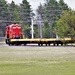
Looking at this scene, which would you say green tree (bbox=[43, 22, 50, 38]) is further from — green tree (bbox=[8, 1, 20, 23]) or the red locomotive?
the red locomotive

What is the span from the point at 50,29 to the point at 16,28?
38.0m

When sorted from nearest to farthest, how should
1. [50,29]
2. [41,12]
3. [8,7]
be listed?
[50,29], [8,7], [41,12]

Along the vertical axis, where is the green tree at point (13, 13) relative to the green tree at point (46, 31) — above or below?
above

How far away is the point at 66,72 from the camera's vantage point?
52.4 feet

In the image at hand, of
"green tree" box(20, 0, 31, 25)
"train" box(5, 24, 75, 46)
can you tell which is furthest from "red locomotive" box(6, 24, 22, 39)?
"green tree" box(20, 0, 31, 25)

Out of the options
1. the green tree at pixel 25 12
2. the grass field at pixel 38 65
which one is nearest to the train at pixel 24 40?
the grass field at pixel 38 65

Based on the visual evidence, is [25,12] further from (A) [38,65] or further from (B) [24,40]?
(A) [38,65]

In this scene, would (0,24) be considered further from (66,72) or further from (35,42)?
(66,72)

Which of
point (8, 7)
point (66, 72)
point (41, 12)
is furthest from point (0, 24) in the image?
point (66, 72)

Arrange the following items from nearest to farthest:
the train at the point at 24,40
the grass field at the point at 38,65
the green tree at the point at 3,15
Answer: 1. the grass field at the point at 38,65
2. the train at the point at 24,40
3. the green tree at the point at 3,15

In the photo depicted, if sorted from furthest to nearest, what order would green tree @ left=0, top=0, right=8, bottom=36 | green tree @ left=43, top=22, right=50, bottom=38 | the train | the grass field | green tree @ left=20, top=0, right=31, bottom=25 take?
green tree @ left=20, top=0, right=31, bottom=25
green tree @ left=0, top=0, right=8, bottom=36
green tree @ left=43, top=22, right=50, bottom=38
the train
the grass field

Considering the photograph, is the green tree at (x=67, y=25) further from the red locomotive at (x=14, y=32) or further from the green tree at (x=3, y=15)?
the green tree at (x=3, y=15)

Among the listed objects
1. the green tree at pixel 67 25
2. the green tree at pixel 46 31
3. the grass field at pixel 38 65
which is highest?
the green tree at pixel 67 25

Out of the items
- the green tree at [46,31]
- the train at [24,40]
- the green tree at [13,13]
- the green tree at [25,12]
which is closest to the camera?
the train at [24,40]
